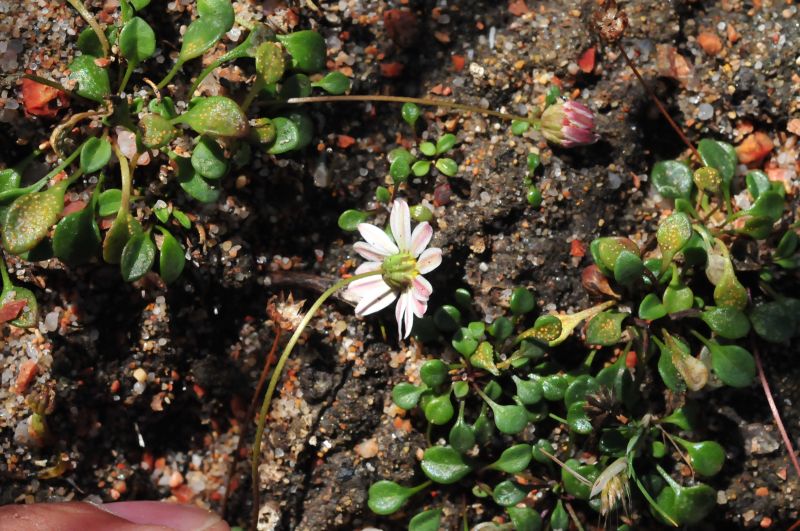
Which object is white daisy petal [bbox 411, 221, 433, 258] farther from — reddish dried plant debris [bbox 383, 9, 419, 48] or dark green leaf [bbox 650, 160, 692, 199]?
dark green leaf [bbox 650, 160, 692, 199]

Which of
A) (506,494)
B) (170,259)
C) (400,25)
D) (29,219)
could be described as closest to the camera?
(29,219)

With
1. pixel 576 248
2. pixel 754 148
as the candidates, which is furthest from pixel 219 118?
pixel 754 148

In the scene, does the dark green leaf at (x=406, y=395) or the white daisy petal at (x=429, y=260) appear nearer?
the white daisy petal at (x=429, y=260)

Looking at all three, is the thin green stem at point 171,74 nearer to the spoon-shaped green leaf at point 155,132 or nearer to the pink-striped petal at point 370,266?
the spoon-shaped green leaf at point 155,132

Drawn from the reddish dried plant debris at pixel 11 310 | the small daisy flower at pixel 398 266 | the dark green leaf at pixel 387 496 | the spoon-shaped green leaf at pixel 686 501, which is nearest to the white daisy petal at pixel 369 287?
the small daisy flower at pixel 398 266

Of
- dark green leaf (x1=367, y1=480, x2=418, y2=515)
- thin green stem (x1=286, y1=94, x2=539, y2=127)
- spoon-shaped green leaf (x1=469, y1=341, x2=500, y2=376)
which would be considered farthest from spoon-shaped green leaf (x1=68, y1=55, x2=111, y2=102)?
dark green leaf (x1=367, y1=480, x2=418, y2=515)

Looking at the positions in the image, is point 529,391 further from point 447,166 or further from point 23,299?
point 23,299

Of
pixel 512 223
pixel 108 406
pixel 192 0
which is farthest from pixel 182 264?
pixel 512 223
